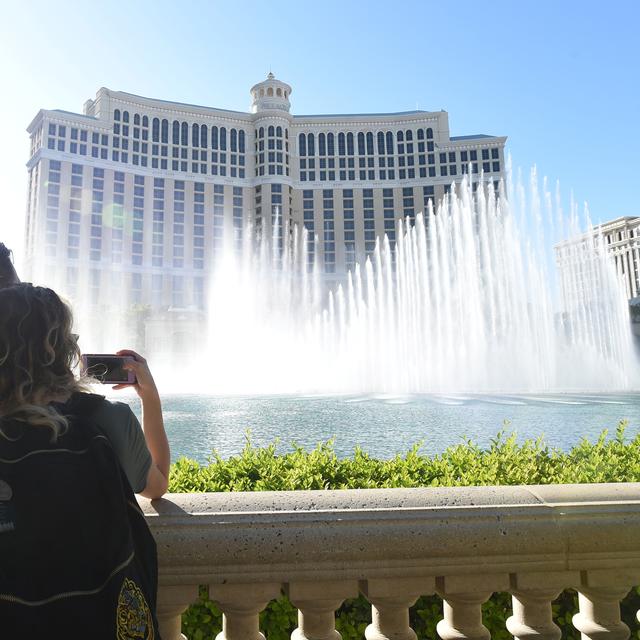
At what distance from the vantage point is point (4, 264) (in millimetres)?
2789

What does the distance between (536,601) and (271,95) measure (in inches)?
3702

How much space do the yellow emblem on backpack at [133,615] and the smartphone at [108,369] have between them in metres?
0.75

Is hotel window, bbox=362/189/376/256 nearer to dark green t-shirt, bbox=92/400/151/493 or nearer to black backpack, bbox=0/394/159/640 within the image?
dark green t-shirt, bbox=92/400/151/493

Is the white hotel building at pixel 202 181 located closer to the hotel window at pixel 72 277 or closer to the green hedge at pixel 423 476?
the hotel window at pixel 72 277

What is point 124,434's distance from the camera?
1720 millimetres

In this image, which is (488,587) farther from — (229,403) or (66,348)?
(229,403)

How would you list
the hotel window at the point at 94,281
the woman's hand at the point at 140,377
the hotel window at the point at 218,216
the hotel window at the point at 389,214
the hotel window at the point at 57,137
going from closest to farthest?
the woman's hand at the point at 140,377 < the hotel window at the point at 57,137 < the hotel window at the point at 94,281 < the hotel window at the point at 218,216 < the hotel window at the point at 389,214

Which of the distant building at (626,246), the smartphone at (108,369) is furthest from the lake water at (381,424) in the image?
the distant building at (626,246)

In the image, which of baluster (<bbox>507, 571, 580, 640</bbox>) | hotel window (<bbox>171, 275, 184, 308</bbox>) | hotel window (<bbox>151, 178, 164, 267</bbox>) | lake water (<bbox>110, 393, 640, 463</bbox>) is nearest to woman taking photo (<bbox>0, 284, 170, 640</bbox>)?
baluster (<bbox>507, 571, 580, 640</bbox>)

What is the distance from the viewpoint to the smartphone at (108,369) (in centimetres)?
193

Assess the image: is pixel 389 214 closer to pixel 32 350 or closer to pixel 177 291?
pixel 177 291

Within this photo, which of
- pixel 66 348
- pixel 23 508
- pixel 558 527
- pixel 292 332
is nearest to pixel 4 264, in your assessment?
pixel 66 348

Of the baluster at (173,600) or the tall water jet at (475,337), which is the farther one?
the tall water jet at (475,337)

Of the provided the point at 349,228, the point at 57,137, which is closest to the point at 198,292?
the point at 349,228
